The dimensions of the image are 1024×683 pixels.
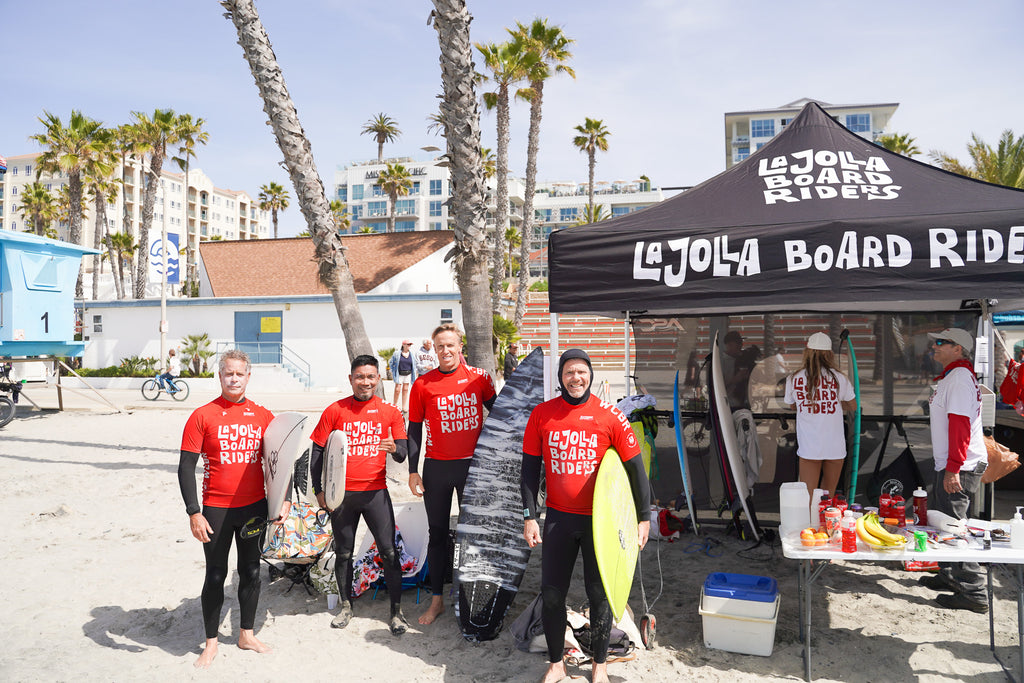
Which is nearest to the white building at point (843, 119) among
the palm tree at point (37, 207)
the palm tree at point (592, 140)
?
the palm tree at point (592, 140)

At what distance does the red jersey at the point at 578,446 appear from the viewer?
134 inches

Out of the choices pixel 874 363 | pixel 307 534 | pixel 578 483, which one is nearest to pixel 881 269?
pixel 578 483

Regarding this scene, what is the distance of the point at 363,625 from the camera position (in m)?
4.32

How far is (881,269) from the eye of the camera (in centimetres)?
378

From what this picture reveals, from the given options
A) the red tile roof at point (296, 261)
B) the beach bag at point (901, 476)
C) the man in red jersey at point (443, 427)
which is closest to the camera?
the man in red jersey at point (443, 427)

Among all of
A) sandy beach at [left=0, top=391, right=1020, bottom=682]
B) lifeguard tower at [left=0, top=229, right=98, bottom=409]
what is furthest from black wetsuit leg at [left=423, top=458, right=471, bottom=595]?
lifeguard tower at [left=0, top=229, right=98, bottom=409]

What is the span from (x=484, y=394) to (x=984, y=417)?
344 centimetres

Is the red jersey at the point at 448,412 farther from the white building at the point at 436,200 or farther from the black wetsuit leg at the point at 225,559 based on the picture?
the white building at the point at 436,200

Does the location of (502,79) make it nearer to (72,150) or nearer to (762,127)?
(72,150)

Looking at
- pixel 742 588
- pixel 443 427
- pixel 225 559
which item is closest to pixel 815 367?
pixel 742 588

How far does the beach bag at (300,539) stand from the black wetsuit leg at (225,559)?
0.57 meters

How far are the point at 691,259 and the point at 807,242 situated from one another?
67 cm

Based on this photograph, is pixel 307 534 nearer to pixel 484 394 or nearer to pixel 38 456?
pixel 484 394

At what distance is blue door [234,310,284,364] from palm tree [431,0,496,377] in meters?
18.5
